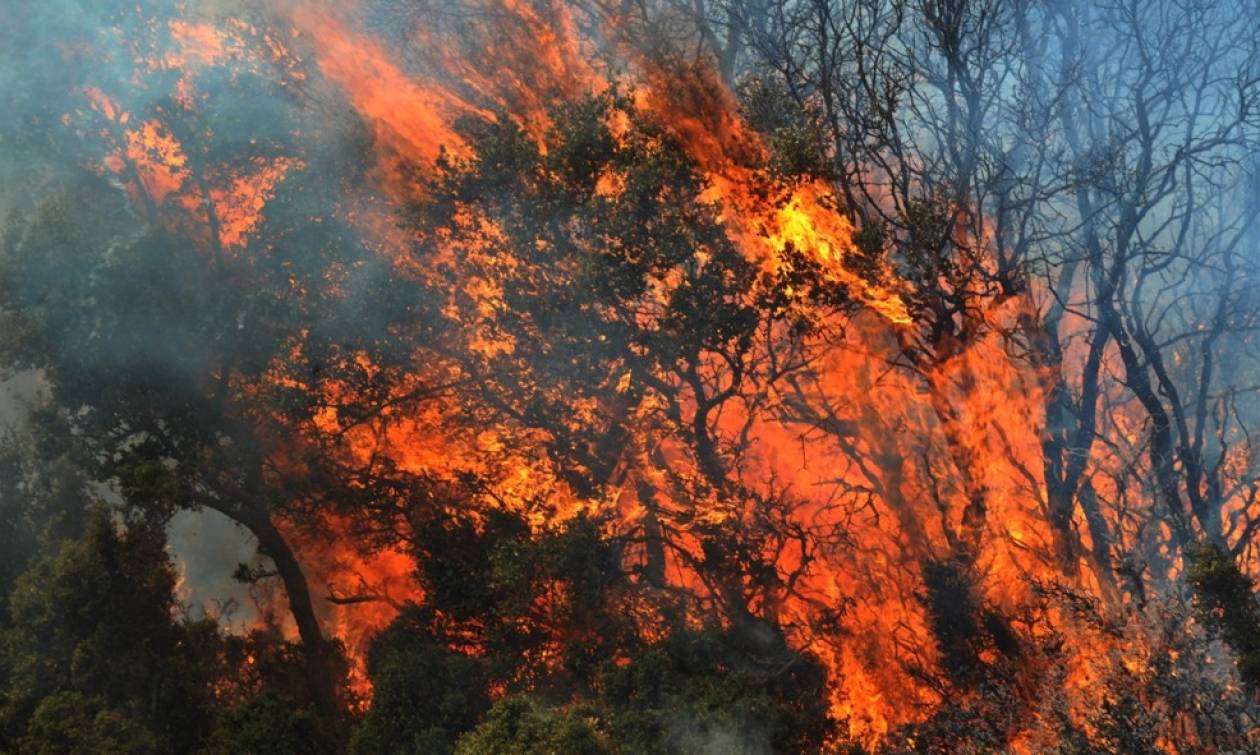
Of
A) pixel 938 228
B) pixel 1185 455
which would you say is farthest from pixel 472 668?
pixel 1185 455

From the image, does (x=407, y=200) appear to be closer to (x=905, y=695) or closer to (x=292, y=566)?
(x=292, y=566)

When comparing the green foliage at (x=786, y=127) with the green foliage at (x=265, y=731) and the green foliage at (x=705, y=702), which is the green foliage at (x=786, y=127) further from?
the green foliage at (x=265, y=731)

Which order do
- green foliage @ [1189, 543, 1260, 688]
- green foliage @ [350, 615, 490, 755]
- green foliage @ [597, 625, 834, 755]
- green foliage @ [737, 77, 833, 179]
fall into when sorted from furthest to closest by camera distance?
green foliage @ [737, 77, 833, 179], green foliage @ [350, 615, 490, 755], green foliage @ [597, 625, 834, 755], green foliage @ [1189, 543, 1260, 688]

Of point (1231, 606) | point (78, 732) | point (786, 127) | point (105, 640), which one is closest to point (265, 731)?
point (78, 732)

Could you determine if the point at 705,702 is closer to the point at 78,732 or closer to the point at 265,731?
the point at 265,731

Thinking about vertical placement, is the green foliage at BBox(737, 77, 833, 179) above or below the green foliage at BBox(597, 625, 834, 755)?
above

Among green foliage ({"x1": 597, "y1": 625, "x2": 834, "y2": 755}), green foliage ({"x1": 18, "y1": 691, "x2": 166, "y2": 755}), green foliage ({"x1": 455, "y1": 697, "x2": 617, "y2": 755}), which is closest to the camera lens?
green foliage ({"x1": 455, "y1": 697, "x2": 617, "y2": 755})

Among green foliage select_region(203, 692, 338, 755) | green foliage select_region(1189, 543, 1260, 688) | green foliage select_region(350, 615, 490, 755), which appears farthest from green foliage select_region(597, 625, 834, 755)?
green foliage select_region(1189, 543, 1260, 688)

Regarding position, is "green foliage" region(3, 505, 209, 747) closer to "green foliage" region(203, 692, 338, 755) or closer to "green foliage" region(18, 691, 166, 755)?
"green foliage" region(18, 691, 166, 755)

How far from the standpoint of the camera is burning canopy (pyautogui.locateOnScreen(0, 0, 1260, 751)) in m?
13.3

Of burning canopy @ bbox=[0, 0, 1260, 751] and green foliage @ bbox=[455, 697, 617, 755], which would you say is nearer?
green foliage @ bbox=[455, 697, 617, 755]

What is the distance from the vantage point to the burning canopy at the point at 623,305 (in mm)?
13281

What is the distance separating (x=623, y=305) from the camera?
1428cm

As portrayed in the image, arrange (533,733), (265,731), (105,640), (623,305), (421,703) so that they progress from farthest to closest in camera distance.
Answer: (623,305) → (105,640) → (421,703) → (265,731) → (533,733)
